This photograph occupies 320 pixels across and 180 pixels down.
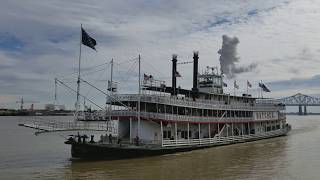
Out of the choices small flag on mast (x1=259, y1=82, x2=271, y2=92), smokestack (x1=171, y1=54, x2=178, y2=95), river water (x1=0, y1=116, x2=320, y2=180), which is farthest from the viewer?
small flag on mast (x1=259, y1=82, x2=271, y2=92)

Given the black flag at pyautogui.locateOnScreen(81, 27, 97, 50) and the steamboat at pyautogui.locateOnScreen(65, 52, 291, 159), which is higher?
the black flag at pyautogui.locateOnScreen(81, 27, 97, 50)

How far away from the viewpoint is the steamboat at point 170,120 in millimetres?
35156

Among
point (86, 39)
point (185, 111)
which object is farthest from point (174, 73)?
point (86, 39)

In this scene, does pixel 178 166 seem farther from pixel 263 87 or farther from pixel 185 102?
pixel 263 87

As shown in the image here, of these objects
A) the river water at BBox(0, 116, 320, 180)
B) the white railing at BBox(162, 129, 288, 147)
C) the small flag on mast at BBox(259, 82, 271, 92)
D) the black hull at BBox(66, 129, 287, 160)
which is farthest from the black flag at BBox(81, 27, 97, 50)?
the small flag on mast at BBox(259, 82, 271, 92)

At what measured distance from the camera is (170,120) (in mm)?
38000

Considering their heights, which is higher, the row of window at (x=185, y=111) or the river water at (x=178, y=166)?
the row of window at (x=185, y=111)

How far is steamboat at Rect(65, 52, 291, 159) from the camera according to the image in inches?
1384

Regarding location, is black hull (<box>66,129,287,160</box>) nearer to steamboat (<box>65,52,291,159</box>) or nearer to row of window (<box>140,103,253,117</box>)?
steamboat (<box>65,52,291,159</box>)

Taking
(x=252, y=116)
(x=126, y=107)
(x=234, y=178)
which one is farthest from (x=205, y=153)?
(x=252, y=116)

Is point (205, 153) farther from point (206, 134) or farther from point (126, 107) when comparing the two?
point (126, 107)

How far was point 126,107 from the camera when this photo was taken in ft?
125

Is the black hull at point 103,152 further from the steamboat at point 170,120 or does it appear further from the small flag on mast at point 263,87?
the small flag on mast at point 263,87

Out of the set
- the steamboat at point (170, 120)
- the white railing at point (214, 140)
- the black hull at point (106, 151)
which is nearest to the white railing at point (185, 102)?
the steamboat at point (170, 120)
